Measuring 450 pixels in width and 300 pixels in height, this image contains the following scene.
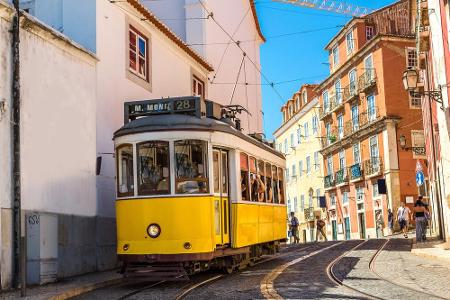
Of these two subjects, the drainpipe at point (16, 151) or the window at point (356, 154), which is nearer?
the drainpipe at point (16, 151)

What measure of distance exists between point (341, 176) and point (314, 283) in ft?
111

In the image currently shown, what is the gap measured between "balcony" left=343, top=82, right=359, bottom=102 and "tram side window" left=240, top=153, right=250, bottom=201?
2921 centimetres

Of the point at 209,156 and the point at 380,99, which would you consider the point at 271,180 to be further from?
the point at 380,99

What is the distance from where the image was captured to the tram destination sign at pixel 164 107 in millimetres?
11820

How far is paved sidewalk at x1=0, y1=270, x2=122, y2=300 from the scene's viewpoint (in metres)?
9.48

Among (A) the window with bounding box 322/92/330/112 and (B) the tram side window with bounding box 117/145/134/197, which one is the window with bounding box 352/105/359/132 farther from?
(B) the tram side window with bounding box 117/145/134/197

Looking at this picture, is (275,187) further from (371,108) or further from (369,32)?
(369,32)

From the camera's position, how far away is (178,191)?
10.9 m

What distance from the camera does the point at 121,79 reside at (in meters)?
16.1

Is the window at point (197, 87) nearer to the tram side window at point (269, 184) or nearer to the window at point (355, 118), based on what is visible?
the tram side window at point (269, 184)

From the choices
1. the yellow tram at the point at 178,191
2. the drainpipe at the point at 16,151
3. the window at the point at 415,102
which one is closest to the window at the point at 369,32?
the window at the point at 415,102

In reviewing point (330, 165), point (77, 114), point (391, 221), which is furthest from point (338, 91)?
point (77, 114)

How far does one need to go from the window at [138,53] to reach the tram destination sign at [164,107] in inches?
181

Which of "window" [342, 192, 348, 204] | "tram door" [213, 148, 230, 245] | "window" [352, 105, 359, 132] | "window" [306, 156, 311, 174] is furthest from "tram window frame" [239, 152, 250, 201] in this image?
"window" [306, 156, 311, 174]
